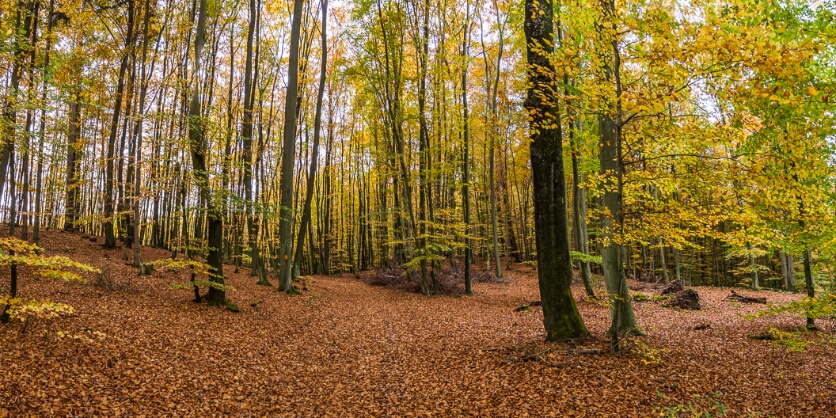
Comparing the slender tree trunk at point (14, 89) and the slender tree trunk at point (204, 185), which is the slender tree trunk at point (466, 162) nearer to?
the slender tree trunk at point (204, 185)

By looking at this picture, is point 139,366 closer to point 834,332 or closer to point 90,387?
point 90,387

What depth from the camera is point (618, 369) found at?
529 cm

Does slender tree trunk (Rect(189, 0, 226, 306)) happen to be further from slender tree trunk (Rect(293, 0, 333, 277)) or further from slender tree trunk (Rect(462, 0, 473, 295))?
slender tree trunk (Rect(462, 0, 473, 295))

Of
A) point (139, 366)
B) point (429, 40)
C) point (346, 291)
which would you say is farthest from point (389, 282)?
point (139, 366)

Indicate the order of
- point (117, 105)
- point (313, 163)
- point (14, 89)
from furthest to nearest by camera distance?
point (313, 163)
point (117, 105)
point (14, 89)

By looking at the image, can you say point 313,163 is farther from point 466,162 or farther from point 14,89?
point 14,89

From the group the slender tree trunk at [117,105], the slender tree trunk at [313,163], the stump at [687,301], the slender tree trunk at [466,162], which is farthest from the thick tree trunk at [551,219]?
the slender tree trunk at [117,105]

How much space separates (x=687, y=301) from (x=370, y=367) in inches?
417

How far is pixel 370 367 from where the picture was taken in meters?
6.56

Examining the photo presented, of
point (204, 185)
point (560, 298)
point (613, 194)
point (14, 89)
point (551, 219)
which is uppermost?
point (14, 89)

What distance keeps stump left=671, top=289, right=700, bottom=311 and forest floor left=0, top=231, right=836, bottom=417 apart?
2258 mm

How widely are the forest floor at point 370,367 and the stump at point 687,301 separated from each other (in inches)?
88.9

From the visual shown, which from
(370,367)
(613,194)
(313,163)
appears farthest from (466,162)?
(370,367)

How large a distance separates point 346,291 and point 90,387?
11.8 meters
